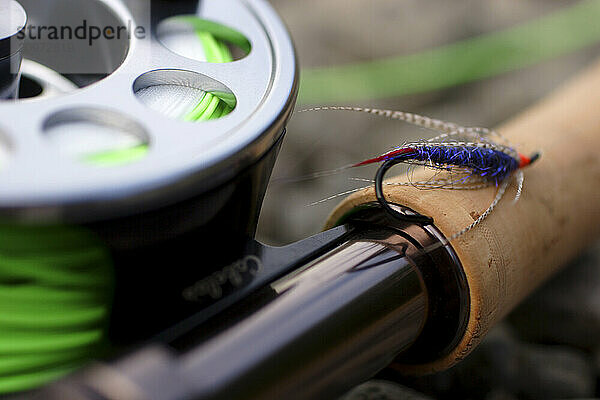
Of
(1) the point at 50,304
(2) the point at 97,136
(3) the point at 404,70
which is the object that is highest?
(2) the point at 97,136

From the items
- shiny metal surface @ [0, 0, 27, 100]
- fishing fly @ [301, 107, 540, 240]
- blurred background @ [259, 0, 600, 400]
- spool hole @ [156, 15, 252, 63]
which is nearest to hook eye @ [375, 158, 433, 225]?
fishing fly @ [301, 107, 540, 240]

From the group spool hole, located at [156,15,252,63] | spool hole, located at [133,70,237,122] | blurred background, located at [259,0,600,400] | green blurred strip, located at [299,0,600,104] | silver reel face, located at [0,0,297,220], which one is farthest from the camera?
green blurred strip, located at [299,0,600,104]

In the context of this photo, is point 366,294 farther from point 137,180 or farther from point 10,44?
point 10,44

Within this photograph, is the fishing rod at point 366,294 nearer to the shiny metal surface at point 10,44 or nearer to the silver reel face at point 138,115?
the silver reel face at point 138,115

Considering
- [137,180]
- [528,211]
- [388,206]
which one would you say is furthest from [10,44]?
[528,211]

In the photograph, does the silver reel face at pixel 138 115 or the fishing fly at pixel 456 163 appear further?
the fishing fly at pixel 456 163

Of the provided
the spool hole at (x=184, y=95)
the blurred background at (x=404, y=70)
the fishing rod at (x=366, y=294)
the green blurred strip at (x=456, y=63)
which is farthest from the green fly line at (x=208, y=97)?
the green blurred strip at (x=456, y=63)

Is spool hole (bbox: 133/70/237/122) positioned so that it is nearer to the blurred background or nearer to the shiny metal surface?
the shiny metal surface
